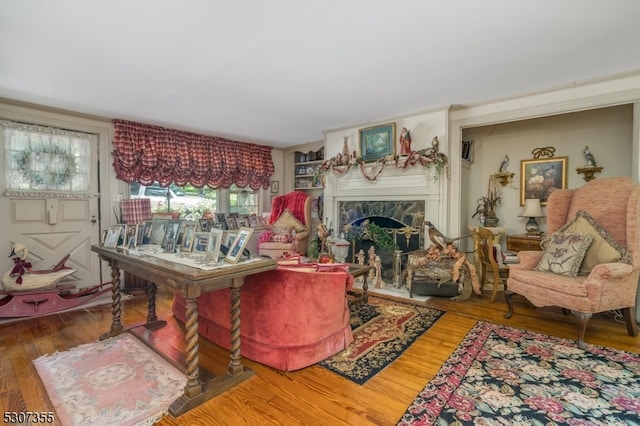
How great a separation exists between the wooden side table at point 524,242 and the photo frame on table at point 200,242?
12.1 feet

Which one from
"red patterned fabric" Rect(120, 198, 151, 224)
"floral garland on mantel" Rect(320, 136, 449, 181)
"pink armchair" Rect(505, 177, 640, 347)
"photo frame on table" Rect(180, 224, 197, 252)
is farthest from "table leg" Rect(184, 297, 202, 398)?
"floral garland on mantel" Rect(320, 136, 449, 181)

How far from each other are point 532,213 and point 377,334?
8.78ft

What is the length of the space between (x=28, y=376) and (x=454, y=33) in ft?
12.0

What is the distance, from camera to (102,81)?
2855mm

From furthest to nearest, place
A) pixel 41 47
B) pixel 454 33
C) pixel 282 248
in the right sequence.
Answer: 1. pixel 282 248
2. pixel 41 47
3. pixel 454 33

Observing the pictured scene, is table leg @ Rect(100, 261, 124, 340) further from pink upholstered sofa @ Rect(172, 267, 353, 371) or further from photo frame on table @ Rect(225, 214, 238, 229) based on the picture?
photo frame on table @ Rect(225, 214, 238, 229)

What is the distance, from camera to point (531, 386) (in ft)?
5.89

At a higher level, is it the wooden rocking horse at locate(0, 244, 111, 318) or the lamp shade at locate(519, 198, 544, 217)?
the lamp shade at locate(519, 198, 544, 217)

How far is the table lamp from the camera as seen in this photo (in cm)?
371

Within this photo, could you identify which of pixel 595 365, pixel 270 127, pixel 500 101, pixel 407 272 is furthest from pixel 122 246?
pixel 500 101

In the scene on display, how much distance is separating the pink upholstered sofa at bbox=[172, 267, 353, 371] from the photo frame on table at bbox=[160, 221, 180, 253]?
572 mm

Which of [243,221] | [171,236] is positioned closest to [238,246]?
[171,236]

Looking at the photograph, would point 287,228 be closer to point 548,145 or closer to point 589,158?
point 548,145

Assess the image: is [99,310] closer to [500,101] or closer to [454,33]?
[454,33]
